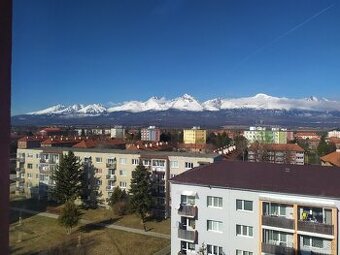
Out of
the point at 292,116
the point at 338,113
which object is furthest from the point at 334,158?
the point at 338,113

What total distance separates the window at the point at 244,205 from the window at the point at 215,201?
0.23 m

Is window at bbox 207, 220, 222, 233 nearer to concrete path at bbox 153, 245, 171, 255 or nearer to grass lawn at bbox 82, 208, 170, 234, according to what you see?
concrete path at bbox 153, 245, 171, 255

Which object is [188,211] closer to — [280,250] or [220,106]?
[280,250]

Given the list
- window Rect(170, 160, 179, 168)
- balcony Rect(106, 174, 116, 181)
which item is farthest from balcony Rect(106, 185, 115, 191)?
window Rect(170, 160, 179, 168)

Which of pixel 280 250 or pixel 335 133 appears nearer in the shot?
pixel 280 250

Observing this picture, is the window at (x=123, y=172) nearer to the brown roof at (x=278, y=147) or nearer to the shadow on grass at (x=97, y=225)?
the shadow on grass at (x=97, y=225)

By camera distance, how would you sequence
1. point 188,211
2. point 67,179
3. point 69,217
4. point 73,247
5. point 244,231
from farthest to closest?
point 67,179 → point 69,217 → point 73,247 → point 188,211 → point 244,231

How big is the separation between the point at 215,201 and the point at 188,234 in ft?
1.76

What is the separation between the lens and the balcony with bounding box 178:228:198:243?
4.28m

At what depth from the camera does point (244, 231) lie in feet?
13.1

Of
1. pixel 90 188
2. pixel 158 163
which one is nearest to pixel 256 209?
pixel 158 163

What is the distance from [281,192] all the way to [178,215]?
55.9 inches

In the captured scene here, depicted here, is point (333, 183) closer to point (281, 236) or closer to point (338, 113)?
point (281, 236)

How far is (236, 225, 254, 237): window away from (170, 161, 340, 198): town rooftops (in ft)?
1.46
